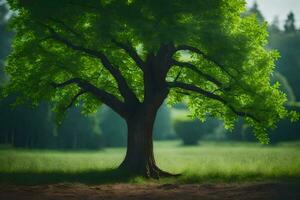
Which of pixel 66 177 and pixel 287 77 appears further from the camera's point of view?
pixel 287 77

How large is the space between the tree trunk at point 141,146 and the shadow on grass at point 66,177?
109 cm

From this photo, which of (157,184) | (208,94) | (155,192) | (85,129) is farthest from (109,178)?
(85,129)

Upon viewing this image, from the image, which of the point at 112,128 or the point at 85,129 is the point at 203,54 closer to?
the point at 85,129

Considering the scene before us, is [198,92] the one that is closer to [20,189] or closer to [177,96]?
[177,96]

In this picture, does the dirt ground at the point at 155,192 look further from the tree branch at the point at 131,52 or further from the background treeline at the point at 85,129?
the background treeline at the point at 85,129

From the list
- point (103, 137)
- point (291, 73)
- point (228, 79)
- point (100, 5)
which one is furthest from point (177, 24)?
point (291, 73)

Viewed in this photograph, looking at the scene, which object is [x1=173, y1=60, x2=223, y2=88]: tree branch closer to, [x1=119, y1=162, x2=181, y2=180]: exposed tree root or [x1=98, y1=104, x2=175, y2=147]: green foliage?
[x1=119, y1=162, x2=181, y2=180]: exposed tree root

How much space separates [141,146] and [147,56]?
4.98 meters

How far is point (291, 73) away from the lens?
103188mm

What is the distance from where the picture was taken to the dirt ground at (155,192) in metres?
14.9

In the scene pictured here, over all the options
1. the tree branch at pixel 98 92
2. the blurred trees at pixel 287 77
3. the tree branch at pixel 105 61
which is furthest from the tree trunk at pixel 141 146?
the blurred trees at pixel 287 77

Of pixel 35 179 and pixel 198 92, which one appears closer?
pixel 35 179

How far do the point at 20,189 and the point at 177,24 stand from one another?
997 centimetres

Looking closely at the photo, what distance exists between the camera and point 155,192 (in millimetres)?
16953
